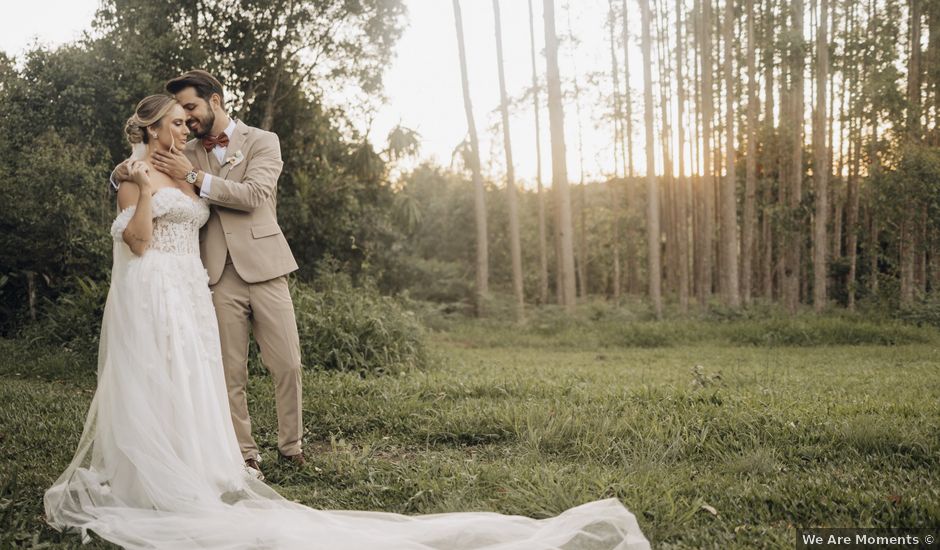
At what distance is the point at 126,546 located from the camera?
3018mm

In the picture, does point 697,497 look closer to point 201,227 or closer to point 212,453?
point 212,453

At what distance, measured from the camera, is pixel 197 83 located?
4262mm

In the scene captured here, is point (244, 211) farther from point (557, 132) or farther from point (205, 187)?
point (557, 132)

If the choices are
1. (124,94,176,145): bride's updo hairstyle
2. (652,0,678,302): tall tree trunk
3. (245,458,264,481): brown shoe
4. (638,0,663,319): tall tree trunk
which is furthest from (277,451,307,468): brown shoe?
(652,0,678,302): tall tree trunk

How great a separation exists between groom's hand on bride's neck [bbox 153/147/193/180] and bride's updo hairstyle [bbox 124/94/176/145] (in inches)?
6.4

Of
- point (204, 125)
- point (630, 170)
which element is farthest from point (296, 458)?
point (630, 170)

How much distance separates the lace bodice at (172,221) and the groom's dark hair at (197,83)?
0.74m

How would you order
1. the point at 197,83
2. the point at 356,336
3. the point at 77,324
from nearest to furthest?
1. the point at 197,83
2. the point at 356,336
3. the point at 77,324

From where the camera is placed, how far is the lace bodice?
3814mm

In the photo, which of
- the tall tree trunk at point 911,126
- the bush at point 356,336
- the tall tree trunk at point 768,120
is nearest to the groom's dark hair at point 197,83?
the bush at point 356,336

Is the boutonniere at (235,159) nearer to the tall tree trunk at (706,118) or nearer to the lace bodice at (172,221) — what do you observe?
the lace bodice at (172,221)

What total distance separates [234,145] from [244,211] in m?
0.50

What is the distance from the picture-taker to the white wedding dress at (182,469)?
2.97 meters

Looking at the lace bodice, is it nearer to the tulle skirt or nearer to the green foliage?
the tulle skirt
